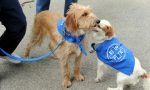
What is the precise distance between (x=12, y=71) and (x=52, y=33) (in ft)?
2.10

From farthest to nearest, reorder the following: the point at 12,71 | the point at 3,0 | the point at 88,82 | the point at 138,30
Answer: the point at 138,30, the point at 12,71, the point at 88,82, the point at 3,0

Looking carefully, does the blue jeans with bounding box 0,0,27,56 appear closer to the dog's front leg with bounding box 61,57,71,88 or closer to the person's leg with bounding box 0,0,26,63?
the person's leg with bounding box 0,0,26,63

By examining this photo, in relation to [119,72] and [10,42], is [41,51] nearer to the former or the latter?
[10,42]

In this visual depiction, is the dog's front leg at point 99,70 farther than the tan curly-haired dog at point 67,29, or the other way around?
the dog's front leg at point 99,70

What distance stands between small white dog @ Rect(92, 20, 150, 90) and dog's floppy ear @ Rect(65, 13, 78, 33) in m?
0.20

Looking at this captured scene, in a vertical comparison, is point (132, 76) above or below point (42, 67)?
above

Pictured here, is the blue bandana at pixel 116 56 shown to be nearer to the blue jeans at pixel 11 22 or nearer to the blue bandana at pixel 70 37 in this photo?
the blue bandana at pixel 70 37

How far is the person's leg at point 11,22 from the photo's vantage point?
10.3ft

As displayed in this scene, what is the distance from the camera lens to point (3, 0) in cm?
307

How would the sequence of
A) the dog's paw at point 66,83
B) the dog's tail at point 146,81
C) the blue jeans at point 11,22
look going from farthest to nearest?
the dog's paw at point 66,83 → the blue jeans at point 11,22 → the dog's tail at point 146,81

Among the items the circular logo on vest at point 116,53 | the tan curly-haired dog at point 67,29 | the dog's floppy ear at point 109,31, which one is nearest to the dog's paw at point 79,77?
the tan curly-haired dog at point 67,29

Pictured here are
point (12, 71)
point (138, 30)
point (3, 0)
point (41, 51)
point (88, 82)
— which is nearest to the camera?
point (3, 0)

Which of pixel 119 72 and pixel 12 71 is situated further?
pixel 12 71

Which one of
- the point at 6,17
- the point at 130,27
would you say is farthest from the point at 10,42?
the point at 130,27
